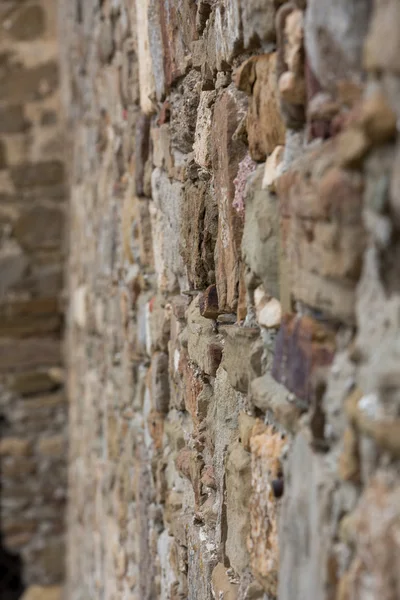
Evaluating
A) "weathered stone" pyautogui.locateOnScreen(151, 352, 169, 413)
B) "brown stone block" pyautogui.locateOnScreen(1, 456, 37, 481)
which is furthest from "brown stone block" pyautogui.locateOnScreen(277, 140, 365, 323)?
"brown stone block" pyautogui.locateOnScreen(1, 456, 37, 481)

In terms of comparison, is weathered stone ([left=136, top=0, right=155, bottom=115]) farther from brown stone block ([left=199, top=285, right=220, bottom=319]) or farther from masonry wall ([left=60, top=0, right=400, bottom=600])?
brown stone block ([left=199, top=285, right=220, bottom=319])

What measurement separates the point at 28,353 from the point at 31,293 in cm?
35

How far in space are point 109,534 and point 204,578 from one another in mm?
1352

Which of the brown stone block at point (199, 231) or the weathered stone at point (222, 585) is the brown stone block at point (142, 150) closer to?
the brown stone block at point (199, 231)

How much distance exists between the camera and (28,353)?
4.08m

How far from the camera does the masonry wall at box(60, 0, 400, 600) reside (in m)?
0.55

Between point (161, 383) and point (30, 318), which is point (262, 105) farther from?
point (30, 318)

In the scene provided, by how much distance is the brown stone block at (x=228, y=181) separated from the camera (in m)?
0.93

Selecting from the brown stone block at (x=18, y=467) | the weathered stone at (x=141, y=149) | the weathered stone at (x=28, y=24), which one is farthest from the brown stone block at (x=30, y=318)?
the weathered stone at (x=141, y=149)

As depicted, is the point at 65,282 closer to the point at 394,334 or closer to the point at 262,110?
the point at 262,110

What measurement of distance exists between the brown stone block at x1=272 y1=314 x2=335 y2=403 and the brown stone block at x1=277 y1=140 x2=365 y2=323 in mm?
24

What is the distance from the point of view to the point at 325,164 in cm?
61

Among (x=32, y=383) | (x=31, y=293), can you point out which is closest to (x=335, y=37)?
(x=31, y=293)

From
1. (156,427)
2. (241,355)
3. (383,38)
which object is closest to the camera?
(383,38)
